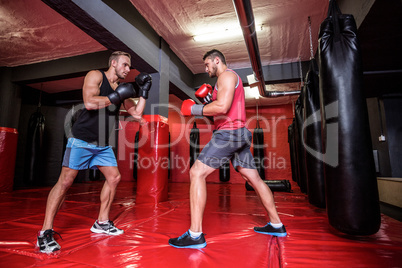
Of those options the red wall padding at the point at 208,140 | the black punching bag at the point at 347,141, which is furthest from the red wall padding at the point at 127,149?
the black punching bag at the point at 347,141

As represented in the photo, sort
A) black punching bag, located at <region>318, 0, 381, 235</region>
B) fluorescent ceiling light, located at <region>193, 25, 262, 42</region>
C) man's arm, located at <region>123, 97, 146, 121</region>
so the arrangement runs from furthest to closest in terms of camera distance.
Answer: fluorescent ceiling light, located at <region>193, 25, 262, 42</region>, man's arm, located at <region>123, 97, 146, 121</region>, black punching bag, located at <region>318, 0, 381, 235</region>

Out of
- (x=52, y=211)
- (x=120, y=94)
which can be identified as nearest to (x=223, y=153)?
(x=120, y=94)

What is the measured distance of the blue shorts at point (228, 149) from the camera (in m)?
1.77

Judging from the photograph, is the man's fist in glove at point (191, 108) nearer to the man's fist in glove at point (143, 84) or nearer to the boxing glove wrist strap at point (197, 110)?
the boxing glove wrist strap at point (197, 110)

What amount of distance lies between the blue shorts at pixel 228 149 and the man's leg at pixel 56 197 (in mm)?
1078

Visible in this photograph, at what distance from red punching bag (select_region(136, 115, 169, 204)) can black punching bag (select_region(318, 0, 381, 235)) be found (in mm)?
2630

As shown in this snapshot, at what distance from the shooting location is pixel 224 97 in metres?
1.80

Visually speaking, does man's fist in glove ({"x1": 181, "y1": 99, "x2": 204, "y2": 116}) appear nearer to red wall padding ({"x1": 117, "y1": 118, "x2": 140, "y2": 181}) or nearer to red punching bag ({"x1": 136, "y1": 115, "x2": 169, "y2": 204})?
red punching bag ({"x1": 136, "y1": 115, "x2": 169, "y2": 204})

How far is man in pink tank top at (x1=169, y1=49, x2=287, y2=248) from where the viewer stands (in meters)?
1.67

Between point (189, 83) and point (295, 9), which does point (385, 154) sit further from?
point (189, 83)

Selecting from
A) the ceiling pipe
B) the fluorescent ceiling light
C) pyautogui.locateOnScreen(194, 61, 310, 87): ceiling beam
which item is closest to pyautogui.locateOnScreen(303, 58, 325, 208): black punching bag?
the ceiling pipe

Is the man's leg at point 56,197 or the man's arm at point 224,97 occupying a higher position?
the man's arm at point 224,97

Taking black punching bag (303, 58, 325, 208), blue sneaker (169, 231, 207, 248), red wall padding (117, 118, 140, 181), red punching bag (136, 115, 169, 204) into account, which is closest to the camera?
blue sneaker (169, 231, 207, 248)

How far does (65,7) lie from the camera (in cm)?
246
